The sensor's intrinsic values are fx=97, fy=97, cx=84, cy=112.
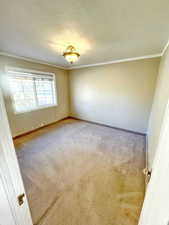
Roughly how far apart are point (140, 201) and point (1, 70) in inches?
154

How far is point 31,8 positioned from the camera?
1143 mm

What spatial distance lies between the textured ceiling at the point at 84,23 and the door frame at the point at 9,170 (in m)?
1.33

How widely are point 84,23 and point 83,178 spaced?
8.02 feet

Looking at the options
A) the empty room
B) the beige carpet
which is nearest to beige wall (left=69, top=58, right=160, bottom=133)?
the empty room

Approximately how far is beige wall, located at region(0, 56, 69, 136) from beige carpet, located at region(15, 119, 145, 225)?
464 mm

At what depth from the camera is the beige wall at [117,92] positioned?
292 cm

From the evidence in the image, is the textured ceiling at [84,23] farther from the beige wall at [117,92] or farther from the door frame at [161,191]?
the door frame at [161,191]

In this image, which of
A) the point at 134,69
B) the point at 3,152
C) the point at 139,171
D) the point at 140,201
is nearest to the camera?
the point at 3,152

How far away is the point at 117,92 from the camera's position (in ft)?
11.3

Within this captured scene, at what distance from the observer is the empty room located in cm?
65

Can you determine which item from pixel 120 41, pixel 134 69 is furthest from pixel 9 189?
pixel 134 69

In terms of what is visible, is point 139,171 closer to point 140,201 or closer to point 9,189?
point 140,201

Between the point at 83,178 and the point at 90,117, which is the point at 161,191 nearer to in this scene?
the point at 83,178

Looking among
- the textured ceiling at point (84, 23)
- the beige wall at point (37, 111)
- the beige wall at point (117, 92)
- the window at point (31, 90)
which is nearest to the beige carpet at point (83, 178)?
the beige wall at point (37, 111)
